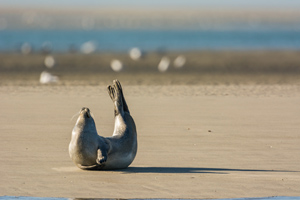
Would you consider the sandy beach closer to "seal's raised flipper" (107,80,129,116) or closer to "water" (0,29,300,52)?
"seal's raised flipper" (107,80,129,116)

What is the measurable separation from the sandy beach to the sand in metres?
0.01

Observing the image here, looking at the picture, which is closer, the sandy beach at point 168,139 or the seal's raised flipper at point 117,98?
the sandy beach at point 168,139

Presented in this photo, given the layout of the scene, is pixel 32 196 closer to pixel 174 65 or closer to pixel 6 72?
pixel 6 72

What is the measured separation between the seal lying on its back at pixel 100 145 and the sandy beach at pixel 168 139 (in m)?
0.13

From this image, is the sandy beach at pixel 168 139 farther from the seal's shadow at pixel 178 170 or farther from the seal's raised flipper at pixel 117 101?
the seal's raised flipper at pixel 117 101

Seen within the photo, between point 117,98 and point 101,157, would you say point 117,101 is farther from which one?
point 101,157

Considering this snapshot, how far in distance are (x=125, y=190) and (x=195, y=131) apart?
13.4 feet

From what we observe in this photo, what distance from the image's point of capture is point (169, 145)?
10.8 metres

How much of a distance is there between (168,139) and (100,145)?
110 inches

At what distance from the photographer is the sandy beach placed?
8.21m

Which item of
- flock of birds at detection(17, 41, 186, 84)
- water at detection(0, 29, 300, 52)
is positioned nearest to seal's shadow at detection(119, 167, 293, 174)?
flock of birds at detection(17, 41, 186, 84)

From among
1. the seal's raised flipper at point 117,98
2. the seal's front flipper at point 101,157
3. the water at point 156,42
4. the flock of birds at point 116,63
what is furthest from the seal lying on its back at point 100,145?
the water at point 156,42

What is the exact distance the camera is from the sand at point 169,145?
8180mm

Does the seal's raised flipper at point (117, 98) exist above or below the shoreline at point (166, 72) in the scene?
below
